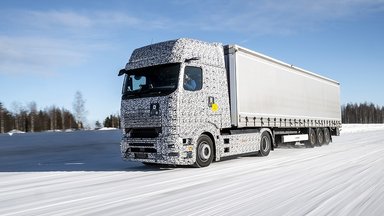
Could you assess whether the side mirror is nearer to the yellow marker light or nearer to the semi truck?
the semi truck

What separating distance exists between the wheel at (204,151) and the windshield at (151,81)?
1675mm

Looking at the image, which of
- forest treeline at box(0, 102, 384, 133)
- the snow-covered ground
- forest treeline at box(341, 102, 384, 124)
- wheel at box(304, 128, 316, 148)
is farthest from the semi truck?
forest treeline at box(341, 102, 384, 124)

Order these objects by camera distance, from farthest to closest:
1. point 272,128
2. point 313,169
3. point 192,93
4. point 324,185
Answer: point 272,128
point 192,93
point 313,169
point 324,185

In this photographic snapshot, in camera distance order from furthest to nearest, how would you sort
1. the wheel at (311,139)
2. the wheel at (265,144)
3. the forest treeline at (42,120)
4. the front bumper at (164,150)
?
the forest treeline at (42,120) → the wheel at (311,139) → the wheel at (265,144) → the front bumper at (164,150)

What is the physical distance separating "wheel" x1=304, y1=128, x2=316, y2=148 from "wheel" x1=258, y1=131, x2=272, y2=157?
4.38 m

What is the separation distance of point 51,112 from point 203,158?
91207 millimetres

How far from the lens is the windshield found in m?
9.37

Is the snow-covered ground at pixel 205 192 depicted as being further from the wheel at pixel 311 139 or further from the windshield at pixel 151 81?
the wheel at pixel 311 139

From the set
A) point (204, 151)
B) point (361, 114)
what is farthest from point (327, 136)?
point (361, 114)

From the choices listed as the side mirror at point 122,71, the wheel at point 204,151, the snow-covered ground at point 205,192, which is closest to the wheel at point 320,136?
the snow-covered ground at point 205,192

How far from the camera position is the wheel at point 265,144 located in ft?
41.5

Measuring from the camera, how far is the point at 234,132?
11125 millimetres

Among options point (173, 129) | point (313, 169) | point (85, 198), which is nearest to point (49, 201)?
point (85, 198)

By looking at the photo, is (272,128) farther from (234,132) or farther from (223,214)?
(223,214)
